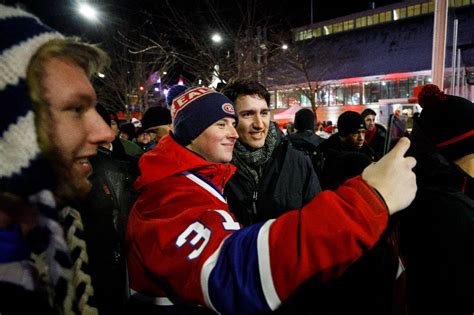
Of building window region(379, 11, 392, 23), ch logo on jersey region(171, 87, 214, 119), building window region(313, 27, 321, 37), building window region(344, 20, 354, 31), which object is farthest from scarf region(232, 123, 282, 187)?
building window region(313, 27, 321, 37)

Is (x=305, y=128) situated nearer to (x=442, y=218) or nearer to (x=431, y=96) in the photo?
(x=431, y=96)

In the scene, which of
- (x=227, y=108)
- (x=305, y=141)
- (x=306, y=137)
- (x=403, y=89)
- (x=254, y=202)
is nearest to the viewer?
(x=227, y=108)

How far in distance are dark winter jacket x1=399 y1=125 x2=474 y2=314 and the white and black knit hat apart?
1.56 m

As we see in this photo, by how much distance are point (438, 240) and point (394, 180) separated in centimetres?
71

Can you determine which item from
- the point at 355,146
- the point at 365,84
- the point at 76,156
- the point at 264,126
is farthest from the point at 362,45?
the point at 76,156

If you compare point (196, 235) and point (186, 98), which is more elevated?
point (186, 98)

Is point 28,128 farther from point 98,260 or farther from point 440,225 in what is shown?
point 440,225

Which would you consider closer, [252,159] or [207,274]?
[207,274]

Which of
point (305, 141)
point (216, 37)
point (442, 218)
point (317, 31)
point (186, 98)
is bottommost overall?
point (305, 141)

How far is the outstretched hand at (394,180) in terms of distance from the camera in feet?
3.24

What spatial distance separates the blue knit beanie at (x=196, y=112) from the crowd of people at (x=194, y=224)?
0.01m

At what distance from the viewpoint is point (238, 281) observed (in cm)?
100

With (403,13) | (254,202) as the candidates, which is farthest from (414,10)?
(254,202)

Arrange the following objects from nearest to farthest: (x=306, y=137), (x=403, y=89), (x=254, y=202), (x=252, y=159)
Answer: (x=254, y=202), (x=252, y=159), (x=306, y=137), (x=403, y=89)
